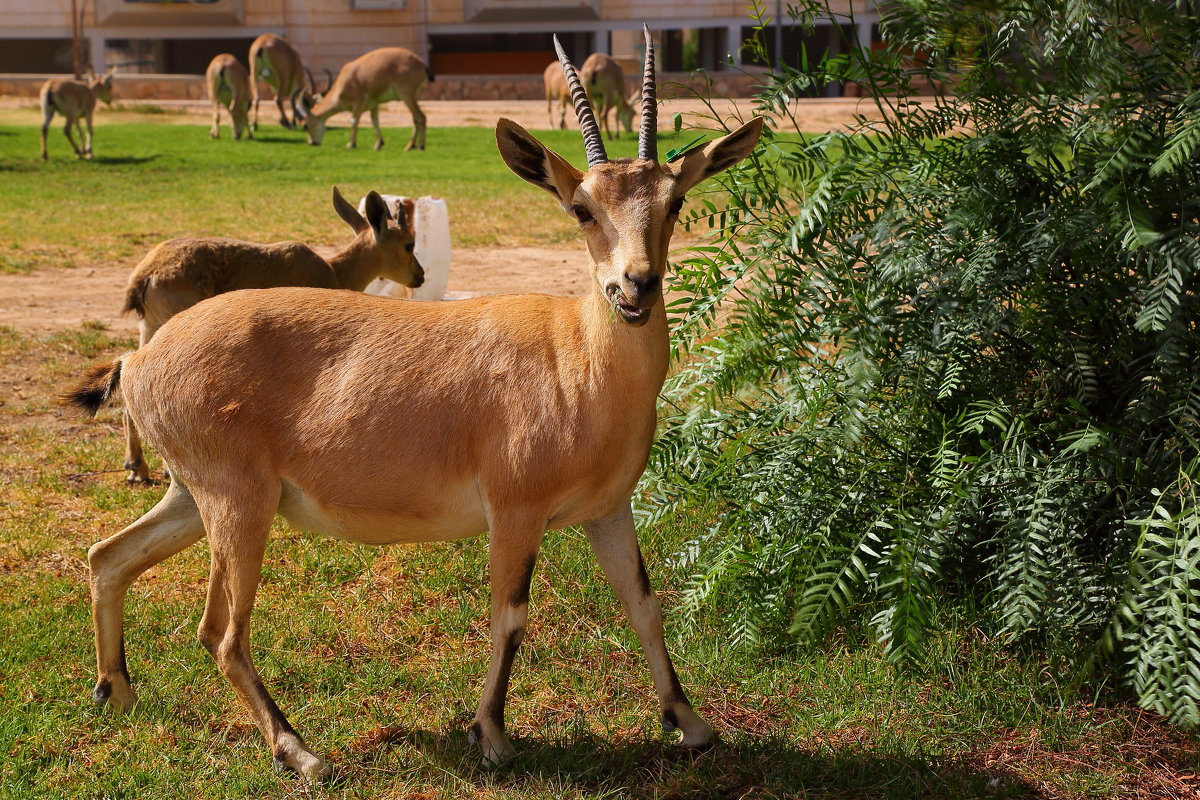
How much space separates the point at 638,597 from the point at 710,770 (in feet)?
2.15

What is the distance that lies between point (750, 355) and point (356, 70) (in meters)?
27.5

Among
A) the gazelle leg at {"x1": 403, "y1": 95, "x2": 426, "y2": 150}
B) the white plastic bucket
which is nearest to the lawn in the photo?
the white plastic bucket

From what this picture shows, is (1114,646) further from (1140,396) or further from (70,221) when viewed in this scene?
(70,221)

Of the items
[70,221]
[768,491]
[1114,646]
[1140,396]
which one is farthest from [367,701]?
[70,221]

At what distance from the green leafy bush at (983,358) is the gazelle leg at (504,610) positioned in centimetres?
119

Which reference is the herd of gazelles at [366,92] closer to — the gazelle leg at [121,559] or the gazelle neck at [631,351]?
the gazelle leg at [121,559]

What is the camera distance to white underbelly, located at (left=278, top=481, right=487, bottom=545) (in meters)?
4.32

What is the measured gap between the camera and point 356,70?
3084 cm

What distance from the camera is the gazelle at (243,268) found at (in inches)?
297

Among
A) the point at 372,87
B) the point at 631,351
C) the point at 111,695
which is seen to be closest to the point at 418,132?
the point at 372,87

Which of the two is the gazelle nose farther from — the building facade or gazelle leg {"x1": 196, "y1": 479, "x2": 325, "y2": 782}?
the building facade

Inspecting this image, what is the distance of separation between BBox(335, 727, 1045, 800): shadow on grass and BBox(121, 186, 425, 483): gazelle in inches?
148

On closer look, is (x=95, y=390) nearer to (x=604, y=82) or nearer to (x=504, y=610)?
(x=504, y=610)

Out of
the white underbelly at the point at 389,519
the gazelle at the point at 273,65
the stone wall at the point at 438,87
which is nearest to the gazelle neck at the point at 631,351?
the white underbelly at the point at 389,519
